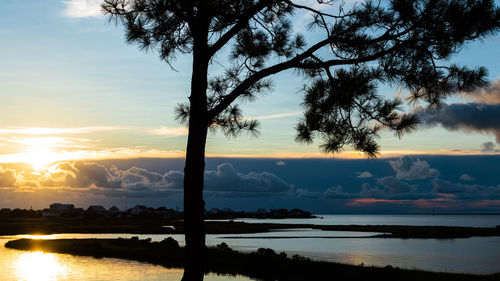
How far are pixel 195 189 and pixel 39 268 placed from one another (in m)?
24.0

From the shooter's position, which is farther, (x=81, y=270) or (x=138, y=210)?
(x=138, y=210)

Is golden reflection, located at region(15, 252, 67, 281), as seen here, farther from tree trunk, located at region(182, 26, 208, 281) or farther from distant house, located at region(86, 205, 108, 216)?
distant house, located at region(86, 205, 108, 216)

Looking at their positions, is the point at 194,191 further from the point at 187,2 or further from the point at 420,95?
the point at 420,95

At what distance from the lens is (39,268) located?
103 ft

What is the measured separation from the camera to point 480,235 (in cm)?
10062

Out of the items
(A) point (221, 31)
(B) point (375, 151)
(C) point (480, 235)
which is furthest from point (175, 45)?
(C) point (480, 235)

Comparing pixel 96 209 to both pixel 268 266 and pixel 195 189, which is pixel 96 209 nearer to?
pixel 268 266

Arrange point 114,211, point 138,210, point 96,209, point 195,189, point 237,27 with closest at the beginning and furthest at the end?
point 195,189 < point 237,27 < point 138,210 < point 96,209 < point 114,211

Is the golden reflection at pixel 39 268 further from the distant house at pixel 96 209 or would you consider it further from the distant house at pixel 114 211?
the distant house at pixel 96 209

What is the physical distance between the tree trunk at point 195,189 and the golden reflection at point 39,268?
17.5 m

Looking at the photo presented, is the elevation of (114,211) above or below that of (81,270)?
below

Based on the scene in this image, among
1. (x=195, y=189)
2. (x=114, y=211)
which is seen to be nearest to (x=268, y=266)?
(x=195, y=189)

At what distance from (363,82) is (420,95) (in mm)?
1484

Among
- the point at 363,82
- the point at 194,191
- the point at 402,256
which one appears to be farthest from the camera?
the point at 402,256
